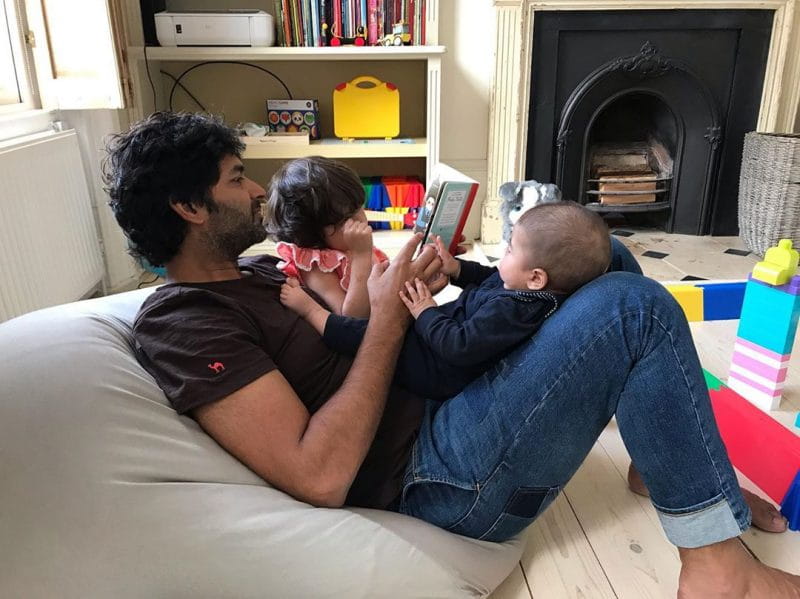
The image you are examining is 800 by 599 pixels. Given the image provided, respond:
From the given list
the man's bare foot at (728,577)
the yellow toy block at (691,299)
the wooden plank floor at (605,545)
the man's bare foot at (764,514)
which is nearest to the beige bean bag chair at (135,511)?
the wooden plank floor at (605,545)

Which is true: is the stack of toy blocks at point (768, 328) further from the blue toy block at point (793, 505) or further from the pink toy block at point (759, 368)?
the blue toy block at point (793, 505)

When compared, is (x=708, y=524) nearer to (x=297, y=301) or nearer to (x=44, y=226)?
(x=297, y=301)

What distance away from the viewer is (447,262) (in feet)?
4.31

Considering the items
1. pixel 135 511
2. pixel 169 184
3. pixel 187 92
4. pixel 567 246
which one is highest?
pixel 187 92

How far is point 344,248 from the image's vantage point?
1315 mm

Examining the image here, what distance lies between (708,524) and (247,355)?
704mm

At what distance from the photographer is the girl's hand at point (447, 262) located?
1.31 m

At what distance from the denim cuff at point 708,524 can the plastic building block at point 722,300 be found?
1182 millimetres

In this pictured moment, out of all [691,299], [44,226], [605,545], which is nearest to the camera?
[605,545]

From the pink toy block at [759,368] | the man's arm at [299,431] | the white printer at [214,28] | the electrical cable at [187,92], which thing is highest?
the white printer at [214,28]

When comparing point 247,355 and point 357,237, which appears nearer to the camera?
point 247,355

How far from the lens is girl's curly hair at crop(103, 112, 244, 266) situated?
1010mm

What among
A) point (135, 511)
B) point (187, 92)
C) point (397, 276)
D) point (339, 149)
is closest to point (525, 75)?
point (339, 149)

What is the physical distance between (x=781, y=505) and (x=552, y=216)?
0.80 m
